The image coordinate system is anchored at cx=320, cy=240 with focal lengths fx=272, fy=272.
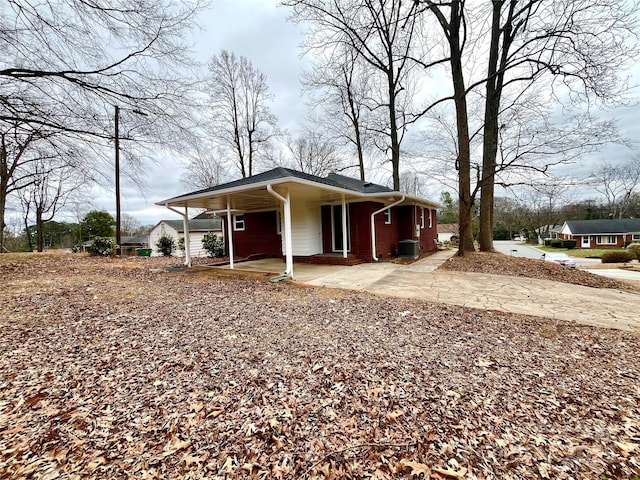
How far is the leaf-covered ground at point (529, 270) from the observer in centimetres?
697

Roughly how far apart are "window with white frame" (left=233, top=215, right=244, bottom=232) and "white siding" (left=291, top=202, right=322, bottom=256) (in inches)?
133

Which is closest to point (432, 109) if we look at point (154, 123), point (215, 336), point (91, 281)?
point (154, 123)

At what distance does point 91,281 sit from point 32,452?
21.2 feet

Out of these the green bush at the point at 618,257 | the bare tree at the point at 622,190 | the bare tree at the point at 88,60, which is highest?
the bare tree at the point at 622,190

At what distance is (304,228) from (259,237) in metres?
2.74

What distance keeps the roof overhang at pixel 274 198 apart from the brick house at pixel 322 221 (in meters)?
0.03

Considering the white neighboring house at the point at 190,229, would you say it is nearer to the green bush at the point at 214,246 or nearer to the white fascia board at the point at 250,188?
the green bush at the point at 214,246

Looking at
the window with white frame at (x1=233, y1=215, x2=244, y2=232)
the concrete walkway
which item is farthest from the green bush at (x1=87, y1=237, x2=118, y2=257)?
the concrete walkway

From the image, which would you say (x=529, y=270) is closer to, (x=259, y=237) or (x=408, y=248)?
(x=408, y=248)

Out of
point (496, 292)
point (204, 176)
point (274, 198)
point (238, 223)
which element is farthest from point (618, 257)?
point (204, 176)

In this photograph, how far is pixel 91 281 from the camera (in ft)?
22.4

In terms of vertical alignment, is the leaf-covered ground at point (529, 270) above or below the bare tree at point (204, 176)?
below

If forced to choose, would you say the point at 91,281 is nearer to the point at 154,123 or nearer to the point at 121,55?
the point at 154,123

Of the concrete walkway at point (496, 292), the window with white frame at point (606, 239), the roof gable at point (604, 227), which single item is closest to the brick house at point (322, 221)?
the concrete walkway at point (496, 292)
